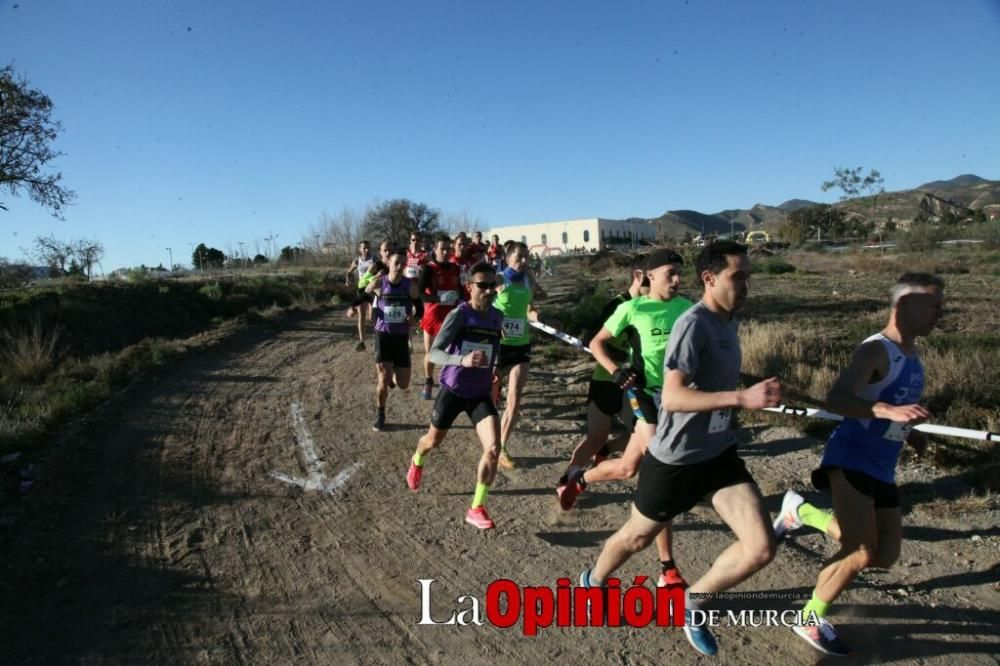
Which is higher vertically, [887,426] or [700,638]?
[887,426]

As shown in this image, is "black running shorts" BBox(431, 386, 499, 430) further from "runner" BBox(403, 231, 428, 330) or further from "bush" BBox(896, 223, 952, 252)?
"bush" BBox(896, 223, 952, 252)

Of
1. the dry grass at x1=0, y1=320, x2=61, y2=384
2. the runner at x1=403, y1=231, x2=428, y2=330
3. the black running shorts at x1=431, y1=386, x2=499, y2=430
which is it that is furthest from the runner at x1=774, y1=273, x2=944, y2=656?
the dry grass at x1=0, y1=320, x2=61, y2=384

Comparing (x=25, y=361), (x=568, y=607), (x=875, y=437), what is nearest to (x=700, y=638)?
(x=568, y=607)

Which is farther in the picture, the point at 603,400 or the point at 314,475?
the point at 314,475

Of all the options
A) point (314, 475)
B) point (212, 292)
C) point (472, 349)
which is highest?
point (212, 292)

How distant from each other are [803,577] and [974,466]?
8.86 feet

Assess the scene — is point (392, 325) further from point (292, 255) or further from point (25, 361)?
point (292, 255)

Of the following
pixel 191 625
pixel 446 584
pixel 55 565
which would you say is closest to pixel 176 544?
pixel 55 565

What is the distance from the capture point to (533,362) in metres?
Answer: 11.6

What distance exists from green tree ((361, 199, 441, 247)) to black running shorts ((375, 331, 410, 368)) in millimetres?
49594

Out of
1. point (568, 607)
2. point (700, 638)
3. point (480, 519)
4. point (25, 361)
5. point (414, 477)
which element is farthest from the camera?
point (25, 361)

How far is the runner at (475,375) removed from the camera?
202 inches

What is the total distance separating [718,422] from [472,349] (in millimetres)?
2464

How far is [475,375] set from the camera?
5.30 metres
